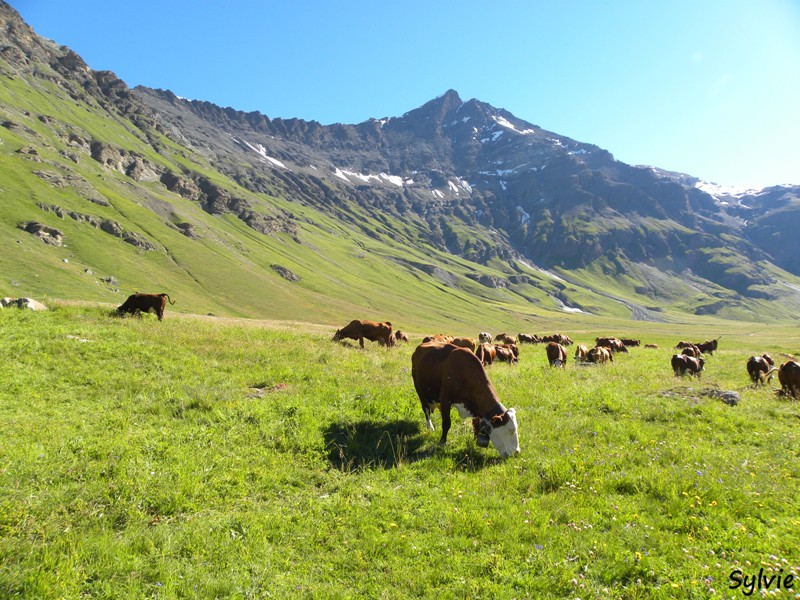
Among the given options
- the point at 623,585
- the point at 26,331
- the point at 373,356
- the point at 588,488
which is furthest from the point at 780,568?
the point at 26,331

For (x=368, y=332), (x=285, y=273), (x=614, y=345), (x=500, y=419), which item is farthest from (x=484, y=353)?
(x=285, y=273)

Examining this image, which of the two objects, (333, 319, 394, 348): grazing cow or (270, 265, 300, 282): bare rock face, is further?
(270, 265, 300, 282): bare rock face

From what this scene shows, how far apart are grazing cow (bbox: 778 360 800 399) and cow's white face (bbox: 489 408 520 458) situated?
1411cm

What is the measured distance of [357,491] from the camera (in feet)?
29.0

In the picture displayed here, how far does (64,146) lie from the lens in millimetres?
172375

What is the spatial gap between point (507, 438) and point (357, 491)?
165 inches

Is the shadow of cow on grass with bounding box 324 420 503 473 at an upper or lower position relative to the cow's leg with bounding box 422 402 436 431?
lower

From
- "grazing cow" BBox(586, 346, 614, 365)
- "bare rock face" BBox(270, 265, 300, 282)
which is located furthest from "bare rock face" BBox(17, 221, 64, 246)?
"grazing cow" BBox(586, 346, 614, 365)

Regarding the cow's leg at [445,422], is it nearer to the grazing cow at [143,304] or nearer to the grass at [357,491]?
the grass at [357,491]

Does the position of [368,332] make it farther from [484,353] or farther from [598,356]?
[598,356]

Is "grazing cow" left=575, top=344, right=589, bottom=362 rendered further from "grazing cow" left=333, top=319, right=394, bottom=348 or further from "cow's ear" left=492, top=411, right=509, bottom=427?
"cow's ear" left=492, top=411, right=509, bottom=427

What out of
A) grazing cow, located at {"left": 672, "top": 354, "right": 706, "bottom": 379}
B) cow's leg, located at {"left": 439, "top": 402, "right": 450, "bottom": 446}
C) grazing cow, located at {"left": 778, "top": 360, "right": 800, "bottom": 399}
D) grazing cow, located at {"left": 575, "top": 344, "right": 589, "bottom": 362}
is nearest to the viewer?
cow's leg, located at {"left": 439, "top": 402, "right": 450, "bottom": 446}

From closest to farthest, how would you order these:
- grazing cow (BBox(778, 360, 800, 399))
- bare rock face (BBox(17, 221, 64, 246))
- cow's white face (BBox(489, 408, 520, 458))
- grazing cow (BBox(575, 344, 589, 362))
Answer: cow's white face (BBox(489, 408, 520, 458)), grazing cow (BBox(778, 360, 800, 399)), grazing cow (BBox(575, 344, 589, 362)), bare rock face (BBox(17, 221, 64, 246))

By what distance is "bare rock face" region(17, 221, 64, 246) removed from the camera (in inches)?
4161
